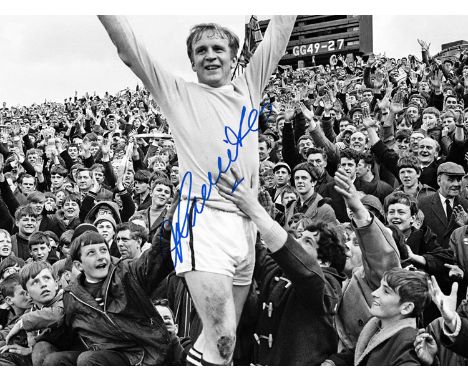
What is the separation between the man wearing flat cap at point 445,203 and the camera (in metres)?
5.46

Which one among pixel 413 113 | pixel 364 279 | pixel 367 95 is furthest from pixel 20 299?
pixel 367 95

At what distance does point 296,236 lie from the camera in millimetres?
4020

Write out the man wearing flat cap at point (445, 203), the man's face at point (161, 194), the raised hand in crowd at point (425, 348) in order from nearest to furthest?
1. the raised hand in crowd at point (425, 348)
2. the man wearing flat cap at point (445, 203)
3. the man's face at point (161, 194)

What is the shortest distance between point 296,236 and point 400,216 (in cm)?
124

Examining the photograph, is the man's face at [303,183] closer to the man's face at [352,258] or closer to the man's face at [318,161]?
the man's face at [318,161]

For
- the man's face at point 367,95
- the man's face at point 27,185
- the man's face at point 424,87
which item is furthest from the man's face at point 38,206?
the man's face at point 424,87

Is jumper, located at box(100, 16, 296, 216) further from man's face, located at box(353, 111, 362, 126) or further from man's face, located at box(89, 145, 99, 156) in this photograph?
man's face, located at box(89, 145, 99, 156)

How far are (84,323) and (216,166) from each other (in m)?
1.73

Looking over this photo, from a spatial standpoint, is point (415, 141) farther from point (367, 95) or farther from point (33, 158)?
point (33, 158)

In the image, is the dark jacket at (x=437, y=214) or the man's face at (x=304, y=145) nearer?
the dark jacket at (x=437, y=214)

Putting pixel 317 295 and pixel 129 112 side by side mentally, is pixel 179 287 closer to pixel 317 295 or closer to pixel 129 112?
pixel 317 295

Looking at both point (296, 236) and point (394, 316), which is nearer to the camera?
point (394, 316)

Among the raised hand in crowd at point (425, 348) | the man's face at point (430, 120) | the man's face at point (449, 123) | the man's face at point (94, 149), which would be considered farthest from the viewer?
the man's face at point (94, 149)

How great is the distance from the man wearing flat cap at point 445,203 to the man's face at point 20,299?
10.3ft
